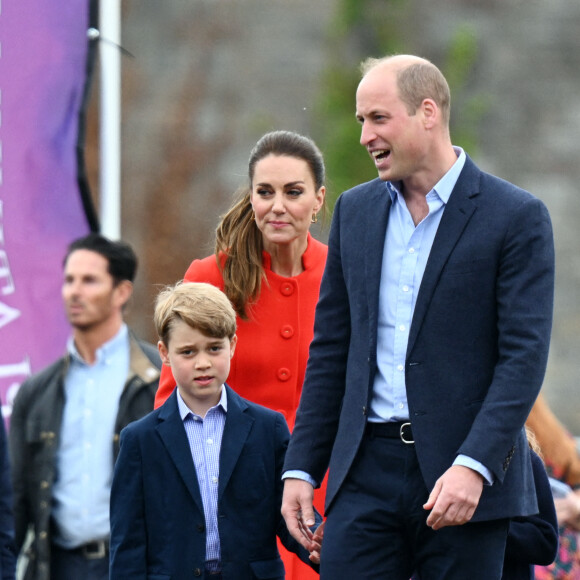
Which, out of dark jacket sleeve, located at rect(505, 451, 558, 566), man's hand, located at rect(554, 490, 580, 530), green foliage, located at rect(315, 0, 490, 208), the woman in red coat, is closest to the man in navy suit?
dark jacket sleeve, located at rect(505, 451, 558, 566)

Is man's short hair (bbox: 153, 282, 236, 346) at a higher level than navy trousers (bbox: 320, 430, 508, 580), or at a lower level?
higher

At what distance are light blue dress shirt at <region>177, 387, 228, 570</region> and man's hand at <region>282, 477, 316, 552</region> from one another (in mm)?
237

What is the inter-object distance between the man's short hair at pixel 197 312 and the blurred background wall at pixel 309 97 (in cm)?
941

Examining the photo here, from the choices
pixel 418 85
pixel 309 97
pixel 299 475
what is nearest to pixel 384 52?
pixel 309 97

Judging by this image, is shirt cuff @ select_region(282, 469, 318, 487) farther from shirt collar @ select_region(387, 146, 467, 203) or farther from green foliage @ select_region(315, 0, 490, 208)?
green foliage @ select_region(315, 0, 490, 208)

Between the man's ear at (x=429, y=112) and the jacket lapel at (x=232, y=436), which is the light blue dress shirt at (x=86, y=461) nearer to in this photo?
the jacket lapel at (x=232, y=436)

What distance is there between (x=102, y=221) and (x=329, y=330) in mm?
3087

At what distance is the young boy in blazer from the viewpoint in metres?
4.15

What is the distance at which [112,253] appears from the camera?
644 centimetres

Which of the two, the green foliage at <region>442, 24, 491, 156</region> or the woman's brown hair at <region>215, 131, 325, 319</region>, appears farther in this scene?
the green foliage at <region>442, 24, 491, 156</region>

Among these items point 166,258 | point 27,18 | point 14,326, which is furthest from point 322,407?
point 166,258

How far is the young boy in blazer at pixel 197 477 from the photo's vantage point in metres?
4.15

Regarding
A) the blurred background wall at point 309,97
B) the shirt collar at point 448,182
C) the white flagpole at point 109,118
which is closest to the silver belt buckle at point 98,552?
the white flagpole at point 109,118

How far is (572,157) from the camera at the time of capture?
1425 cm
